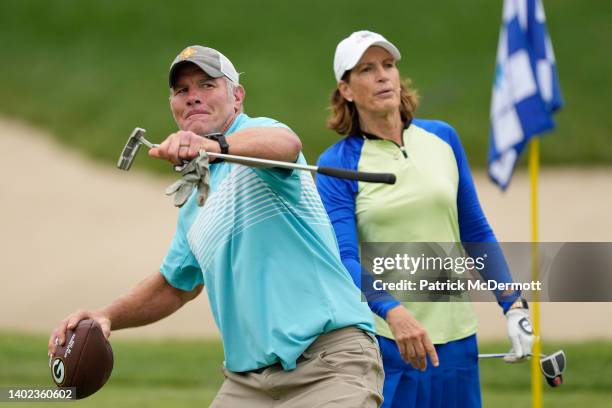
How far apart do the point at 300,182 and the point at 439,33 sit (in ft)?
62.2

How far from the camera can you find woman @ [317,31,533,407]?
534 centimetres

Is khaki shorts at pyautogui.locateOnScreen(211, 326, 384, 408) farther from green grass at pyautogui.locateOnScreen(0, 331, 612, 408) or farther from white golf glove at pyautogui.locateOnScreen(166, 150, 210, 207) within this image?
green grass at pyautogui.locateOnScreen(0, 331, 612, 408)

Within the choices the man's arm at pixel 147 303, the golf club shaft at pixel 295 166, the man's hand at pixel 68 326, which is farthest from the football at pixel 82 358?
the golf club shaft at pixel 295 166

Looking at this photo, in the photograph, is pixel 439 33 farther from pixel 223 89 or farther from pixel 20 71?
pixel 223 89

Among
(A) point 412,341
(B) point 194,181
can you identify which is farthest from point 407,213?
(B) point 194,181

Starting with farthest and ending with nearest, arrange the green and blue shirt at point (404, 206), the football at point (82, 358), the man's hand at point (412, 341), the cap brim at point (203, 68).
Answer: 1. the green and blue shirt at point (404, 206)
2. the man's hand at point (412, 341)
3. the football at point (82, 358)
4. the cap brim at point (203, 68)

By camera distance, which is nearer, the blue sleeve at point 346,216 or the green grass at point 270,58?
the blue sleeve at point 346,216

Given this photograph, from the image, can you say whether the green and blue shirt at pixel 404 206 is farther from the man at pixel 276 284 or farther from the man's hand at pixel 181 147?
the man's hand at pixel 181 147

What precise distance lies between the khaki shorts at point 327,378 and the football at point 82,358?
63cm

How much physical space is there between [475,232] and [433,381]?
72cm

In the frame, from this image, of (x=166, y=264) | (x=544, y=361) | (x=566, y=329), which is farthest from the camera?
(x=566, y=329)

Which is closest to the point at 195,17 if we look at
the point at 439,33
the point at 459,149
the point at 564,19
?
the point at 439,33

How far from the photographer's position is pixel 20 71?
23047mm

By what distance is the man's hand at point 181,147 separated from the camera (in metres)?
3.90
